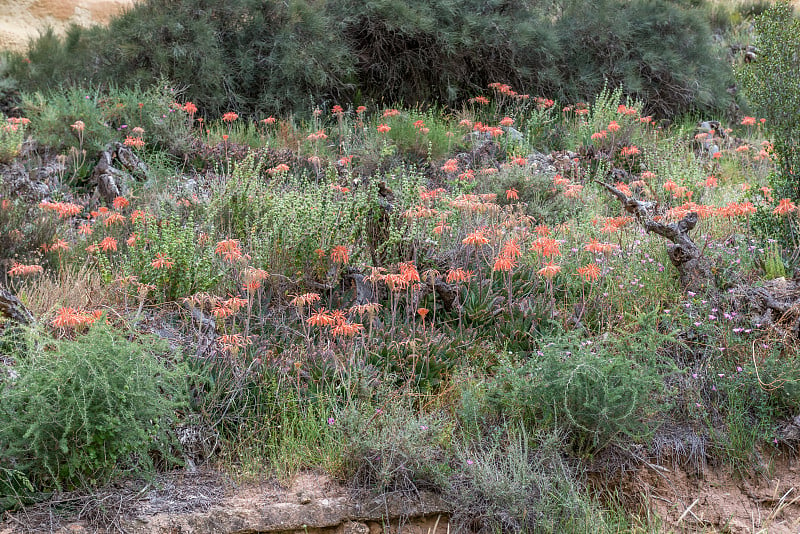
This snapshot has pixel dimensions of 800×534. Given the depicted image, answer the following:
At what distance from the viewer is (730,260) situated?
5246mm

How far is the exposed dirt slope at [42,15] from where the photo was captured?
13609mm

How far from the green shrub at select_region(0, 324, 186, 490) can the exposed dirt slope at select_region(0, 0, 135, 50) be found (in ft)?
38.8

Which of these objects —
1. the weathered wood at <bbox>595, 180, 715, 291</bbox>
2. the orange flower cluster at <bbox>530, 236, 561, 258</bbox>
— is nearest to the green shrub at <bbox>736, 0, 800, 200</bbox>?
the weathered wood at <bbox>595, 180, 715, 291</bbox>

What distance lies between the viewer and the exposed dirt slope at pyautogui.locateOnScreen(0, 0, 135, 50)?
1361 centimetres

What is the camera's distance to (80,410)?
3121 millimetres

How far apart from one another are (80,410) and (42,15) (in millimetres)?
13544

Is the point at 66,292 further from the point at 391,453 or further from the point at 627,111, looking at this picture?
the point at 627,111

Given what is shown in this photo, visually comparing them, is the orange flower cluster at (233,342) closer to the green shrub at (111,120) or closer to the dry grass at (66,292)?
the dry grass at (66,292)

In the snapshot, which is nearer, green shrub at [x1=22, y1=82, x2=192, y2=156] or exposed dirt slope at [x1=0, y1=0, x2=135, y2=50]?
green shrub at [x1=22, y1=82, x2=192, y2=156]

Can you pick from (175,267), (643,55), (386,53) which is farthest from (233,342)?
(643,55)

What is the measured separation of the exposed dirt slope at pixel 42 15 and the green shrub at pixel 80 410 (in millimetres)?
11830

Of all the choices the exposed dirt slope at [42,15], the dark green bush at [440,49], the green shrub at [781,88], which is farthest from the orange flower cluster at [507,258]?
the exposed dirt slope at [42,15]

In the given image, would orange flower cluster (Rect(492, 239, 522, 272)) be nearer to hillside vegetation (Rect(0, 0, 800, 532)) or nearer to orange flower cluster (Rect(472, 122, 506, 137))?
hillside vegetation (Rect(0, 0, 800, 532))

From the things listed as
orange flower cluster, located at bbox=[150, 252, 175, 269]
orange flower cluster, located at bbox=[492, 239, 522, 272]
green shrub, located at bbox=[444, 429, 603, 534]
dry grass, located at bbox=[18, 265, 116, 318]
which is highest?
orange flower cluster, located at bbox=[492, 239, 522, 272]
